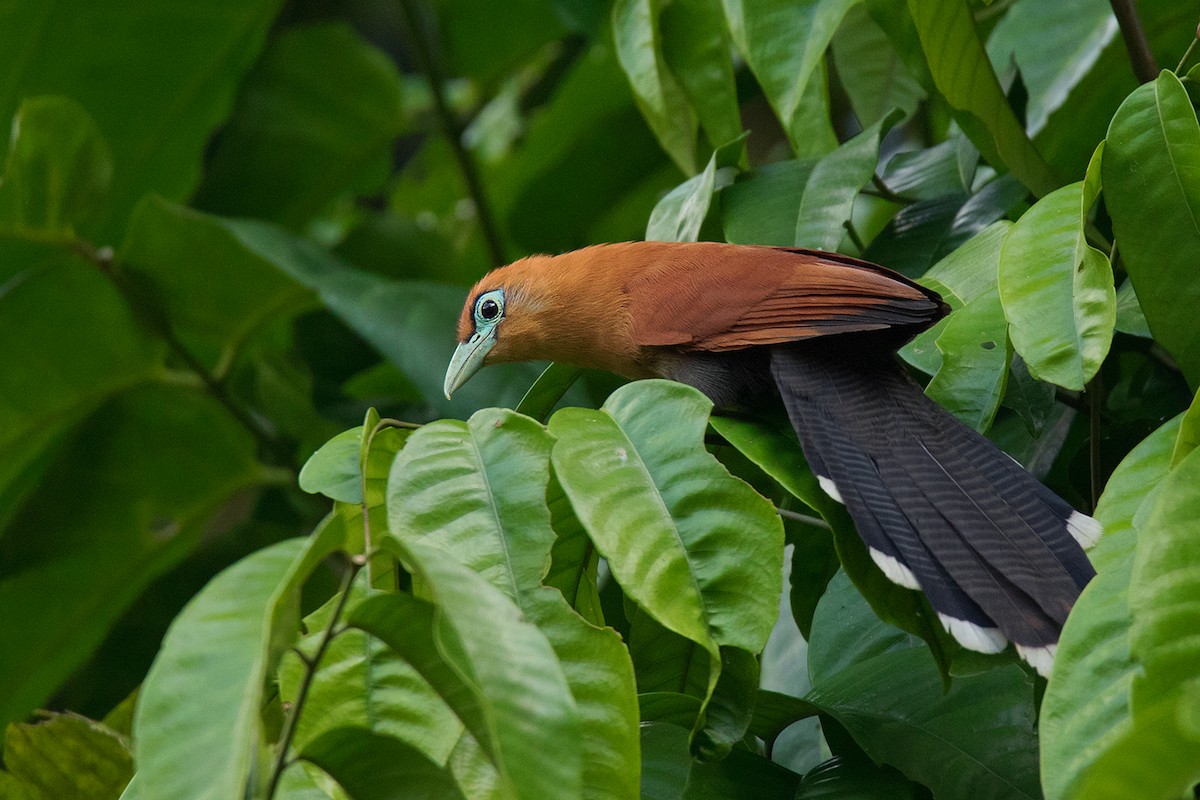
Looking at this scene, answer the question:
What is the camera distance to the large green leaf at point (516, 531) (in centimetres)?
121

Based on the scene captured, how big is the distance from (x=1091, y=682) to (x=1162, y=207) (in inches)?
27.3

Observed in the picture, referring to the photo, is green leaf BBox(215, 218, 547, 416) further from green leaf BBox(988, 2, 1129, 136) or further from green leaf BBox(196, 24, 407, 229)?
green leaf BBox(988, 2, 1129, 136)

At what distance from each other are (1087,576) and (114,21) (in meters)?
3.76

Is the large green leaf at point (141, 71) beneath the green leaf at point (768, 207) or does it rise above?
above

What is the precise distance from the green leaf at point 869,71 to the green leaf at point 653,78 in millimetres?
394

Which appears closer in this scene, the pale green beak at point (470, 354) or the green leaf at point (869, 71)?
the green leaf at point (869, 71)

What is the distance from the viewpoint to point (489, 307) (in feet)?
9.44

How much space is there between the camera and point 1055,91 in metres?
2.72

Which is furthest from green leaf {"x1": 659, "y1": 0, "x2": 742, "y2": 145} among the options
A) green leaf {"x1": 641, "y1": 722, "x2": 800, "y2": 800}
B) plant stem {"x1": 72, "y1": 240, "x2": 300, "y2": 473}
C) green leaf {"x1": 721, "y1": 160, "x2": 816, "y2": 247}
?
plant stem {"x1": 72, "y1": 240, "x2": 300, "y2": 473}

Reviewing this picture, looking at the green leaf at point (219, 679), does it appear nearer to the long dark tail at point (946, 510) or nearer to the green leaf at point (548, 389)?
the long dark tail at point (946, 510)

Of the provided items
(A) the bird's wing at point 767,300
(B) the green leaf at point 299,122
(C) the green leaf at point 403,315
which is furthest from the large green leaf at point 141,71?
(A) the bird's wing at point 767,300

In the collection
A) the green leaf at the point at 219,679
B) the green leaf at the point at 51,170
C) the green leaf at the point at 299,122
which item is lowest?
the green leaf at the point at 219,679

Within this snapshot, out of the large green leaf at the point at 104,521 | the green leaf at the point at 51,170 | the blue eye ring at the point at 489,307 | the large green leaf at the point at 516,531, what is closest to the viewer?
the large green leaf at the point at 516,531

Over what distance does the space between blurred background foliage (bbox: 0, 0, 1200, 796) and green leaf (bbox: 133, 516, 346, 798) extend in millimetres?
644
